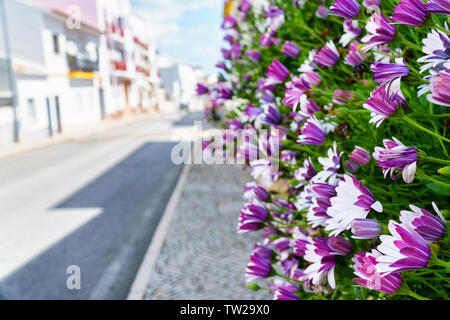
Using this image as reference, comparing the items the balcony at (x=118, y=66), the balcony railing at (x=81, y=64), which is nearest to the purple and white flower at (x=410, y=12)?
the balcony railing at (x=81, y=64)

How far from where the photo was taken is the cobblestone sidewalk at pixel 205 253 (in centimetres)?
370

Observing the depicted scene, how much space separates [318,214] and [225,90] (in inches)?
69.3

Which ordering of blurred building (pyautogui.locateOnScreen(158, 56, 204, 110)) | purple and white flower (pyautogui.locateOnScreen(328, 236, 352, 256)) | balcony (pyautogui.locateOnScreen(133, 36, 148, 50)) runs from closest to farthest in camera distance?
purple and white flower (pyautogui.locateOnScreen(328, 236, 352, 256)) → balcony (pyautogui.locateOnScreen(133, 36, 148, 50)) → blurred building (pyautogui.locateOnScreen(158, 56, 204, 110))

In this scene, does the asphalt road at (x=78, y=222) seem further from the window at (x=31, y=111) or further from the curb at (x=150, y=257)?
the window at (x=31, y=111)

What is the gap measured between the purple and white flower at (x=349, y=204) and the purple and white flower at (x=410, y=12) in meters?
0.35

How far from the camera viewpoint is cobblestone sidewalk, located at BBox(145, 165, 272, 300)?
3.70 metres

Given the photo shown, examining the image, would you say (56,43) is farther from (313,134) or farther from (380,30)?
(380,30)

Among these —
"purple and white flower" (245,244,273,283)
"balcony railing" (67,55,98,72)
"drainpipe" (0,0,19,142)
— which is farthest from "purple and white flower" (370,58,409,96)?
"balcony railing" (67,55,98,72)

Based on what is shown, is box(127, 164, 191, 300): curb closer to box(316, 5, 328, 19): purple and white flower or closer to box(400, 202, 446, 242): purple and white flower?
box(316, 5, 328, 19): purple and white flower

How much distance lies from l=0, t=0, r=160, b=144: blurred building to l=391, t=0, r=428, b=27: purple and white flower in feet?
57.8

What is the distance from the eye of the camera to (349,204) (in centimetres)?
91

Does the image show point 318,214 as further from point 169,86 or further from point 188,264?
point 169,86

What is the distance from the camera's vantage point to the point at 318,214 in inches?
40.9

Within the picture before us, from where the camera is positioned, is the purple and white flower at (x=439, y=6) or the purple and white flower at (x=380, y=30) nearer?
the purple and white flower at (x=439, y=6)
